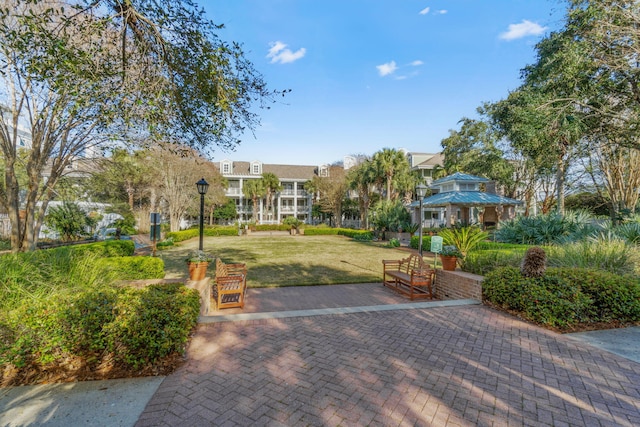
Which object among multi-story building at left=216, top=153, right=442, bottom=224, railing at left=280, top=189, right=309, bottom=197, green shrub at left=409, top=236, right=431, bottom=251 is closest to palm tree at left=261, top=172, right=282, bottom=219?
multi-story building at left=216, top=153, right=442, bottom=224

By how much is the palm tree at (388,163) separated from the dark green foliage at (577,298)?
2155 centimetres

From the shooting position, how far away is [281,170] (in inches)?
1881

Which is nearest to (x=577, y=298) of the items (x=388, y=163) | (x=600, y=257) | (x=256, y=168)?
(x=600, y=257)

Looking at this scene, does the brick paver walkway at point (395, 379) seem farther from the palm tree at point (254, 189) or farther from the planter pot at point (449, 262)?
the palm tree at point (254, 189)

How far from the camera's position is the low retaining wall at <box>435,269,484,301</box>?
648 cm

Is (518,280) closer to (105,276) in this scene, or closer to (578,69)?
(105,276)

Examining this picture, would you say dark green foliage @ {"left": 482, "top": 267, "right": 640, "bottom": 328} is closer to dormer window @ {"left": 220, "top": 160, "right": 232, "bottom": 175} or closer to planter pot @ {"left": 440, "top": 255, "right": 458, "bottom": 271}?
planter pot @ {"left": 440, "top": 255, "right": 458, "bottom": 271}

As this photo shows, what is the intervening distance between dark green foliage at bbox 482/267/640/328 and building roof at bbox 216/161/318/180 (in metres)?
41.0

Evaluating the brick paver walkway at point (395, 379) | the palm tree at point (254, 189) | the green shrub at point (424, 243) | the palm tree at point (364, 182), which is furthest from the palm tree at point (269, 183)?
the brick paver walkway at point (395, 379)

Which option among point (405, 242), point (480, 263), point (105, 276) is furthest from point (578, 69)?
point (105, 276)

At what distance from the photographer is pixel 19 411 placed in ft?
8.93

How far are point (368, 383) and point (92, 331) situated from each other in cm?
333

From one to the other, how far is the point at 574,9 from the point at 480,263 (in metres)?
10.6

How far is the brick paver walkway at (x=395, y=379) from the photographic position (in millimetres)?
2666
